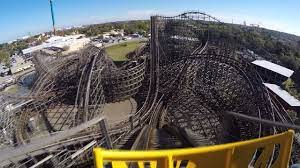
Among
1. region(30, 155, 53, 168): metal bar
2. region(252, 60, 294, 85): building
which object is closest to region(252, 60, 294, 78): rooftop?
region(252, 60, 294, 85): building

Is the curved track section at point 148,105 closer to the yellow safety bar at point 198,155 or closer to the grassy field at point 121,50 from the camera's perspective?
the yellow safety bar at point 198,155

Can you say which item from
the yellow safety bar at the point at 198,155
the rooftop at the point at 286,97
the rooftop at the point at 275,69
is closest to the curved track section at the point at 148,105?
the rooftop at the point at 286,97

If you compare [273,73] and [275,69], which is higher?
[275,69]

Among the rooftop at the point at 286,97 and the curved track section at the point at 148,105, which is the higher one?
the curved track section at the point at 148,105

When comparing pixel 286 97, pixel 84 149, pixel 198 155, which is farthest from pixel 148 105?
pixel 198 155

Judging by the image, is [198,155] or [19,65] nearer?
[198,155]

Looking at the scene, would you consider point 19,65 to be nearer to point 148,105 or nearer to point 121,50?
point 121,50

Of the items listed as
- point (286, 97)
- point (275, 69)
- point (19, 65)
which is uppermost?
point (275, 69)

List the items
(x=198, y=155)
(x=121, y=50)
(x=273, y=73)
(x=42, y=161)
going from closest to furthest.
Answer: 1. (x=198, y=155)
2. (x=42, y=161)
3. (x=273, y=73)
4. (x=121, y=50)
